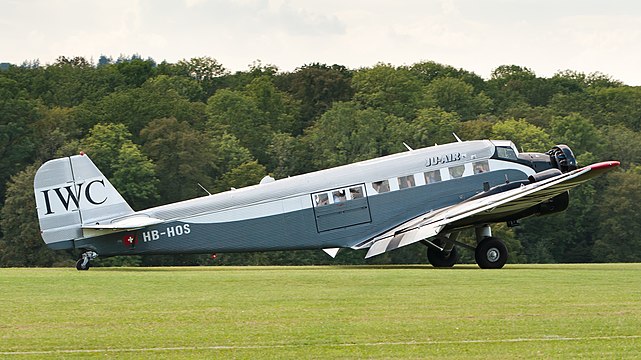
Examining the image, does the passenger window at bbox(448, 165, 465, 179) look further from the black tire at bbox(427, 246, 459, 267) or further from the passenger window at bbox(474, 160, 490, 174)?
the black tire at bbox(427, 246, 459, 267)

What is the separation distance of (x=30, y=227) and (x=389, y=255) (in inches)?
789

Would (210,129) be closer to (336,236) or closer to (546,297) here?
(336,236)

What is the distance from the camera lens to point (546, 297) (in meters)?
22.4

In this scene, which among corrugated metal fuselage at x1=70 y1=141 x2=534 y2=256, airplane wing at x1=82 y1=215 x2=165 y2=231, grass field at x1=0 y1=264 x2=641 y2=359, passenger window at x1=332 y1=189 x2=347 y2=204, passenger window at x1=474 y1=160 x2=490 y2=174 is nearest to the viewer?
grass field at x1=0 y1=264 x2=641 y2=359

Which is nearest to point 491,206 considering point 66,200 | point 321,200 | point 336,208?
point 336,208

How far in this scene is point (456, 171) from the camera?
34531mm

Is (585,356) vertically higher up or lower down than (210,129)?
lower down

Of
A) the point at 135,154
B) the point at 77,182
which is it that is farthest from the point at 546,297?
the point at 135,154

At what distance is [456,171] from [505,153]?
4.80 ft

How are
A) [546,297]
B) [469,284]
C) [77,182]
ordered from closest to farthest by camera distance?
1. [546,297]
2. [469,284]
3. [77,182]

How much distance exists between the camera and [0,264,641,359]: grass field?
16.0 metres

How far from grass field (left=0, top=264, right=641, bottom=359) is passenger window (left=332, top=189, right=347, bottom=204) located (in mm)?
6392

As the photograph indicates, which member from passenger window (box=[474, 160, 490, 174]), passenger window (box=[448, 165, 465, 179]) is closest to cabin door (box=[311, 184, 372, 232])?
passenger window (box=[448, 165, 465, 179])

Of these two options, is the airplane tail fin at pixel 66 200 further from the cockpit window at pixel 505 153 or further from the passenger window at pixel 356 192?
the cockpit window at pixel 505 153
